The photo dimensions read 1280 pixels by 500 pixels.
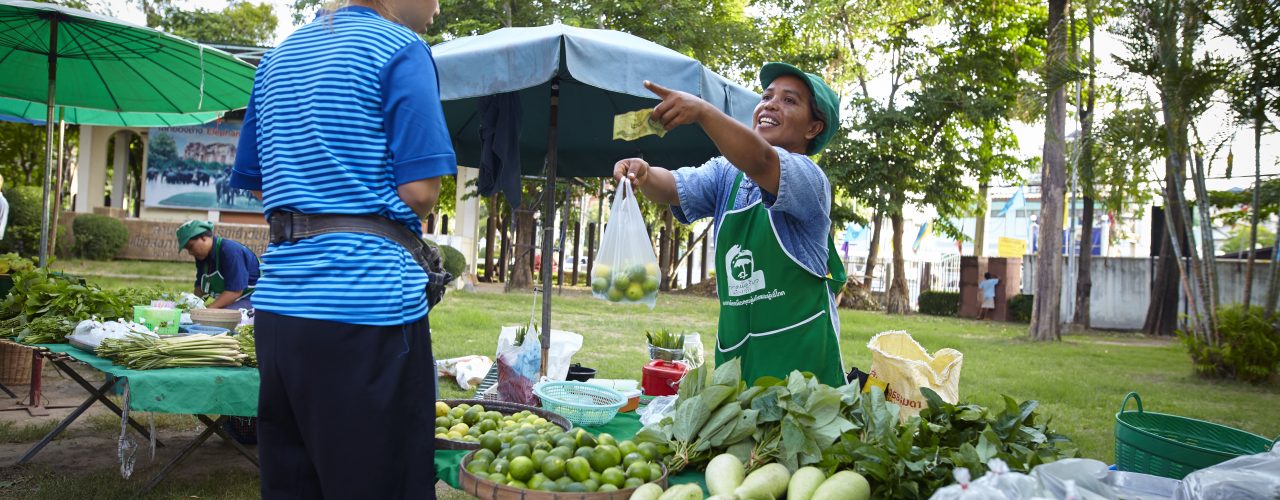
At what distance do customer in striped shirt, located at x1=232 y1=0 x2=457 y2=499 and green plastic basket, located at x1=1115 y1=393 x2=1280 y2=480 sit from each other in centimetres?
192

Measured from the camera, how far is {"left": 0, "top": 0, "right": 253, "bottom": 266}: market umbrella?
5438 millimetres

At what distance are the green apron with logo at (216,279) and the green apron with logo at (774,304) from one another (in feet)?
19.3

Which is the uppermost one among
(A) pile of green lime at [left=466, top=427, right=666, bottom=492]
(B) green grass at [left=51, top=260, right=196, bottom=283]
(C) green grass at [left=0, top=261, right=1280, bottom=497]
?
(A) pile of green lime at [left=466, top=427, right=666, bottom=492]

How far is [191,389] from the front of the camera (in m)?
3.43

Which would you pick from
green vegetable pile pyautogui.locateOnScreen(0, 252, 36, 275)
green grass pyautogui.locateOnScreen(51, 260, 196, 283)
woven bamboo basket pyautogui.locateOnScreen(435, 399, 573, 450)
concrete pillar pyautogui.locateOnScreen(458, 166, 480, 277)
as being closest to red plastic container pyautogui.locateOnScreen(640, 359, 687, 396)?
woven bamboo basket pyautogui.locateOnScreen(435, 399, 573, 450)

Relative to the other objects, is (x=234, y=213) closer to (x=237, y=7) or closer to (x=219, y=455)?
(x=237, y=7)

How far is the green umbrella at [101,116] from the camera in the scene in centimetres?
770

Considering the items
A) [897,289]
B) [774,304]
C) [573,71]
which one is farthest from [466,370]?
[897,289]

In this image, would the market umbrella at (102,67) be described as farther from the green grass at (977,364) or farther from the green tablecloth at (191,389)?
Answer: the green tablecloth at (191,389)

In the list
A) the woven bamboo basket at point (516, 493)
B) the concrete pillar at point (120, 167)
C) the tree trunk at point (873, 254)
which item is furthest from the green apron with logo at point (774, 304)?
the concrete pillar at point (120, 167)

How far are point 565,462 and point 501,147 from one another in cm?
245

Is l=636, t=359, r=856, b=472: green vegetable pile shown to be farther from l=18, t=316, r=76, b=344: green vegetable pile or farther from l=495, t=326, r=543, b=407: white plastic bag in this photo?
l=18, t=316, r=76, b=344: green vegetable pile

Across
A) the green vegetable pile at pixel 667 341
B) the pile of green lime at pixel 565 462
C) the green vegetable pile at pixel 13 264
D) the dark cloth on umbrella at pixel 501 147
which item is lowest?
the pile of green lime at pixel 565 462

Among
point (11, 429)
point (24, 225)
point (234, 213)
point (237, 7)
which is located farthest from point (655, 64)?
point (237, 7)
